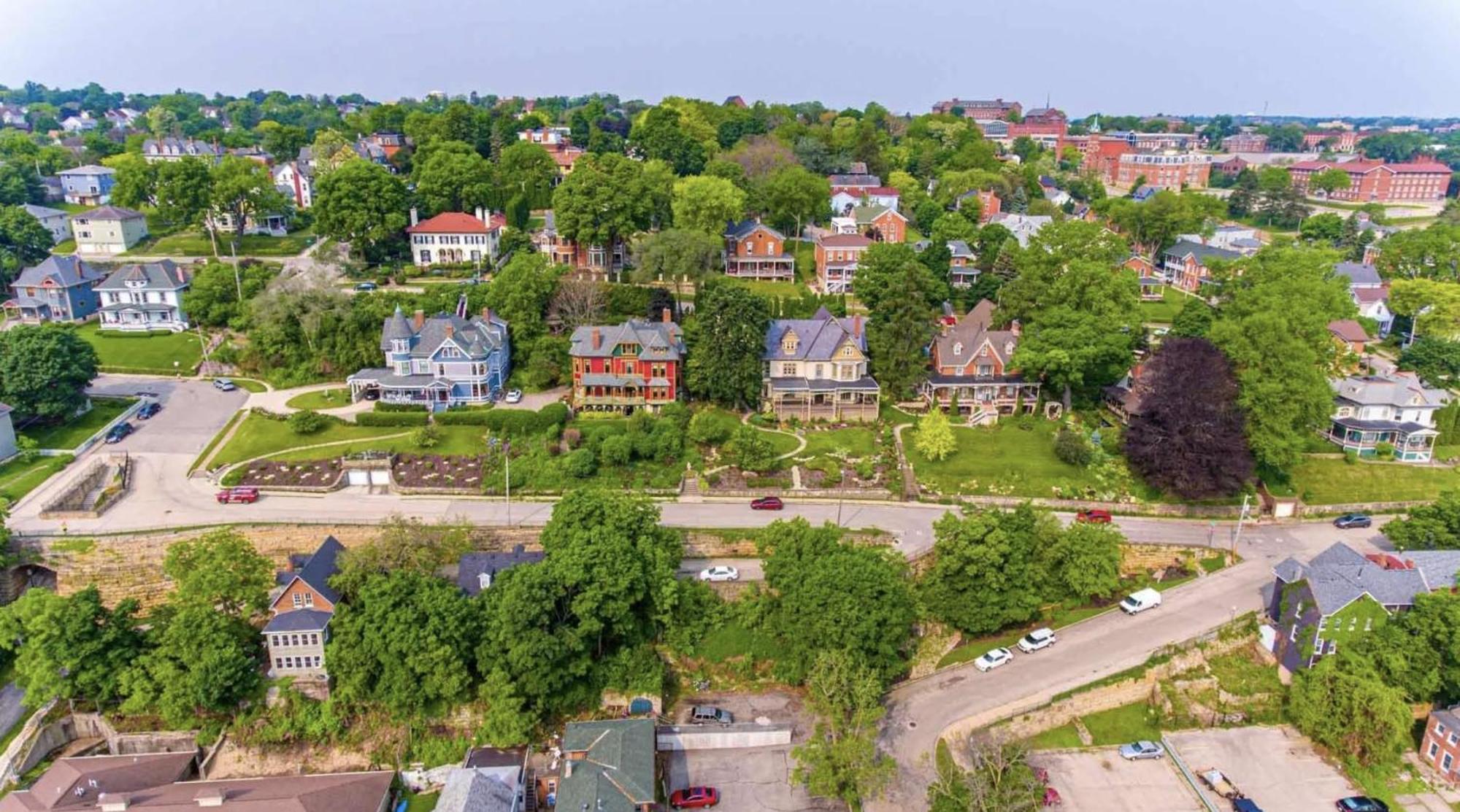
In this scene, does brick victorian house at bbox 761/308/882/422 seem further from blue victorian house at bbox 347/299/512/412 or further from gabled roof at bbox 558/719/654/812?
gabled roof at bbox 558/719/654/812

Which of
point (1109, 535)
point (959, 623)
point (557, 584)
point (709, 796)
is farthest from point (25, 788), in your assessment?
point (1109, 535)

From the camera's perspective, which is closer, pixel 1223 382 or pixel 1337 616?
pixel 1337 616

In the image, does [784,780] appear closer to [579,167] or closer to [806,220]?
[579,167]

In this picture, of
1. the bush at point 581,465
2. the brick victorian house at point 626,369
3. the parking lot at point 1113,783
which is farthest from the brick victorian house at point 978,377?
the parking lot at point 1113,783

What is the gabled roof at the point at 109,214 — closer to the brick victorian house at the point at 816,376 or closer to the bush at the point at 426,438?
the bush at the point at 426,438

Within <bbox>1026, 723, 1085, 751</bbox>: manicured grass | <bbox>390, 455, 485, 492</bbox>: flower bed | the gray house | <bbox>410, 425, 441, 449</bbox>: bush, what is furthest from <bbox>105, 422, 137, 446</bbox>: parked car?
<bbox>1026, 723, 1085, 751</bbox>: manicured grass

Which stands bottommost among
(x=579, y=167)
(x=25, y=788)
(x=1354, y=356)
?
(x=25, y=788)
